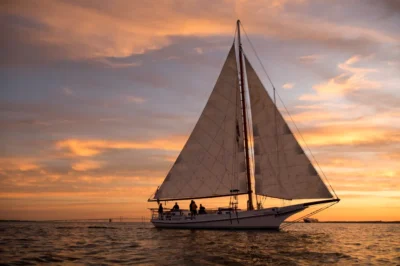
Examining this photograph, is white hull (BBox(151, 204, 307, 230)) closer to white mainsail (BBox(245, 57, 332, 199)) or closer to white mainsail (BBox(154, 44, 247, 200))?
white mainsail (BBox(245, 57, 332, 199))

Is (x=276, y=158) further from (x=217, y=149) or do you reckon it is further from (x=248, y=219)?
(x=217, y=149)

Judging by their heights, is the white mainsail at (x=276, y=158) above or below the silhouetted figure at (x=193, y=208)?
above

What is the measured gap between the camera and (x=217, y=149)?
2058 inches

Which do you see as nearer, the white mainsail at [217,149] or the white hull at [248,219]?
the white hull at [248,219]

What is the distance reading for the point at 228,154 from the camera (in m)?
52.2

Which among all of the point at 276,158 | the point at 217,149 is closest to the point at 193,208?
the point at 217,149

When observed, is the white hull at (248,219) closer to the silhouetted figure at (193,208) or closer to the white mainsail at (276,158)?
the silhouetted figure at (193,208)

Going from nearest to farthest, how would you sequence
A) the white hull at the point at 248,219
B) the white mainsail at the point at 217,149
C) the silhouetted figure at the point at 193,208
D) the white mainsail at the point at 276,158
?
the white mainsail at the point at 276,158, the white hull at the point at 248,219, the white mainsail at the point at 217,149, the silhouetted figure at the point at 193,208

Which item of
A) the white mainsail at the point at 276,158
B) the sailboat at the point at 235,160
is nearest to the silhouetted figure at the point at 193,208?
the sailboat at the point at 235,160

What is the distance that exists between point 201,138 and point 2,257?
29902 mm

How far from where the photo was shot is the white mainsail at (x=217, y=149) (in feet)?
170

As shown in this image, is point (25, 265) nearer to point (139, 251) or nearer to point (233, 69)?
point (139, 251)

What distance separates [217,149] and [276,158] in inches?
310

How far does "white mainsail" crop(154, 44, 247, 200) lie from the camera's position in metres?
51.8
